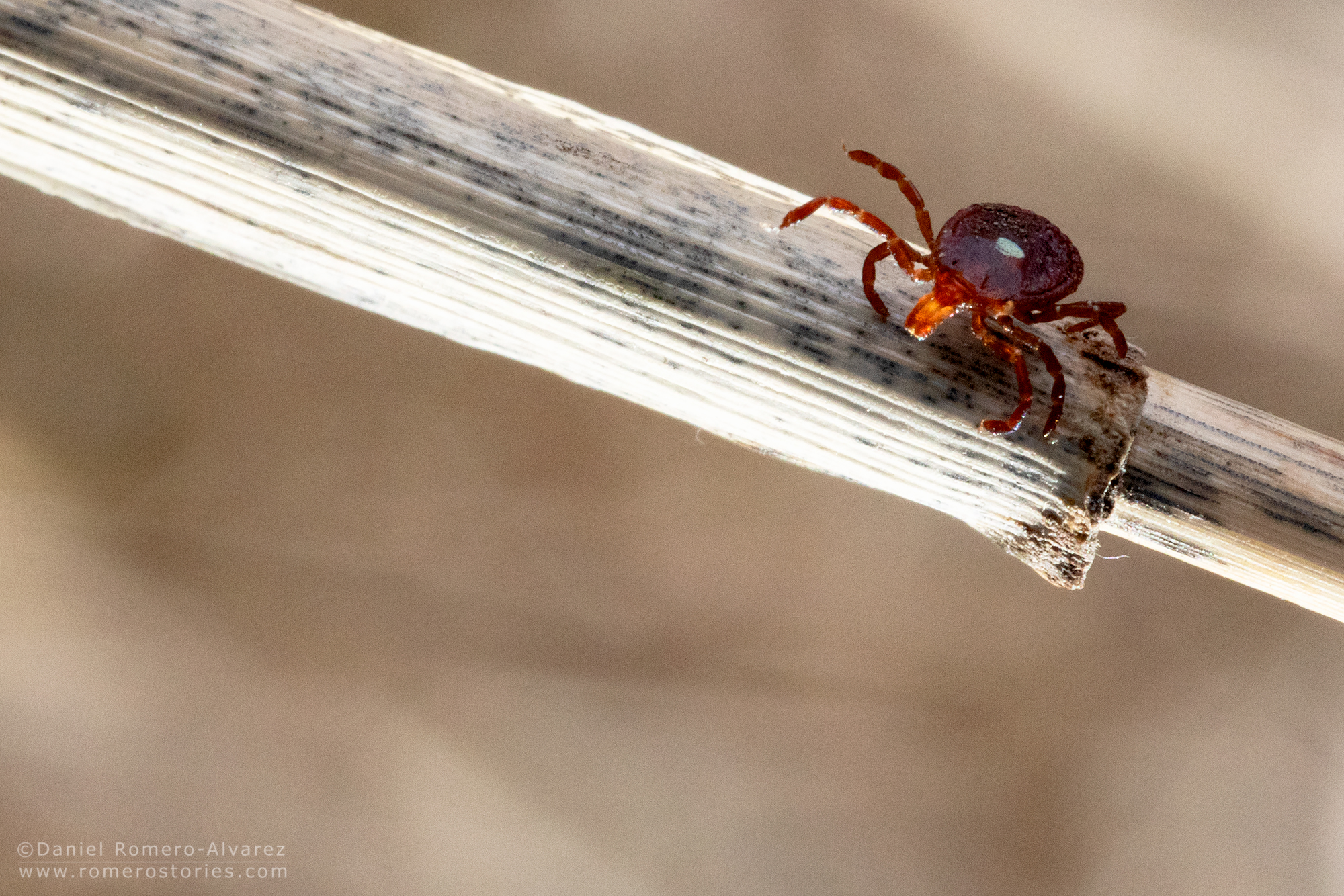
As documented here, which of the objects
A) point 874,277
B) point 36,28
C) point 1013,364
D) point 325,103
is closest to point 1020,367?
point 1013,364

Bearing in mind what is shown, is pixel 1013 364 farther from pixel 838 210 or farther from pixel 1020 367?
pixel 838 210

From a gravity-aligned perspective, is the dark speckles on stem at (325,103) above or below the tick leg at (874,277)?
above

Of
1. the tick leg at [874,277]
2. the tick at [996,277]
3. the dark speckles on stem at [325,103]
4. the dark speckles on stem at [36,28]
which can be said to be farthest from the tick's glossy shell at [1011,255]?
the dark speckles on stem at [36,28]

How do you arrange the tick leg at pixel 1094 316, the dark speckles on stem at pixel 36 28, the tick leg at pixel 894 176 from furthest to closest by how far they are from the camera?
the tick leg at pixel 894 176
the tick leg at pixel 1094 316
the dark speckles on stem at pixel 36 28

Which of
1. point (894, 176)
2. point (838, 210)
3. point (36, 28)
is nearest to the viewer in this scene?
point (36, 28)

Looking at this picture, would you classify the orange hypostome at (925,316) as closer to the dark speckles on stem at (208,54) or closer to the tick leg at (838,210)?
the tick leg at (838,210)

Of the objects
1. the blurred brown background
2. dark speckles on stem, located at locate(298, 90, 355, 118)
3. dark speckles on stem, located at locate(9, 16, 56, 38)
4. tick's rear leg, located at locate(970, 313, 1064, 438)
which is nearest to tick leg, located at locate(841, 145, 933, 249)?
tick's rear leg, located at locate(970, 313, 1064, 438)
